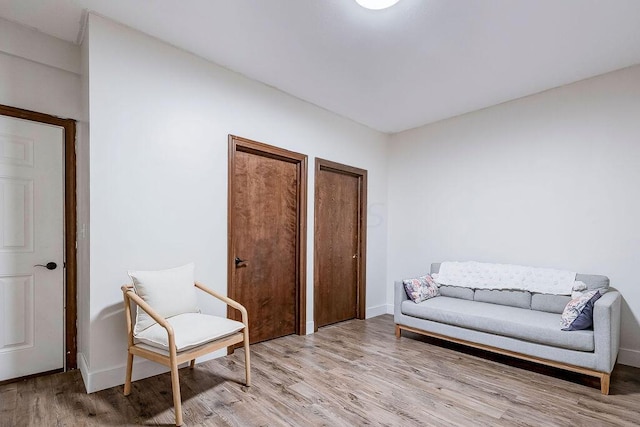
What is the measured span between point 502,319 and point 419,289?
2.81 feet

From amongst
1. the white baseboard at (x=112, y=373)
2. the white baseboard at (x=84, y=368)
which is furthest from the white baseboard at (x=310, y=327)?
the white baseboard at (x=84, y=368)

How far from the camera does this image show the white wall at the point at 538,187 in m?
2.97

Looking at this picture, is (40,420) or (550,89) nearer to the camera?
(40,420)

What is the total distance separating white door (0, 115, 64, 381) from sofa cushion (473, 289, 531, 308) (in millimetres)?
3876

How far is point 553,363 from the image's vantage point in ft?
8.54

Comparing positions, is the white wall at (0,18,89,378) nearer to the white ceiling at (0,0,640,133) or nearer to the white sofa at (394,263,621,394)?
the white ceiling at (0,0,640,133)

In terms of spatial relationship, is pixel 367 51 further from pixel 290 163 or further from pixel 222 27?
pixel 290 163

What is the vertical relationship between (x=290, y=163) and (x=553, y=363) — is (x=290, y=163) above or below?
above

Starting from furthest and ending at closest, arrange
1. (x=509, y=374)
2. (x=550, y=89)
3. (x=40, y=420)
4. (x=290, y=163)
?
(x=290, y=163), (x=550, y=89), (x=509, y=374), (x=40, y=420)

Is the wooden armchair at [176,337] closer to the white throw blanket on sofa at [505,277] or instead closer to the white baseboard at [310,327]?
the white baseboard at [310,327]

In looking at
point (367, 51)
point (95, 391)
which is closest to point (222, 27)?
point (367, 51)

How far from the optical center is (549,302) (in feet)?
10.0

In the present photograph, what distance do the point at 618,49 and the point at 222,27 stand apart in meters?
3.13

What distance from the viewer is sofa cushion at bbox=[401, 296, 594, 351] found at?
253cm
